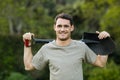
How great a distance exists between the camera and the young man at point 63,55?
17.8 feet

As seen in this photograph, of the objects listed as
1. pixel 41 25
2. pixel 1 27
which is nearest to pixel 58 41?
pixel 1 27

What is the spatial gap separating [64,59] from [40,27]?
19820 mm

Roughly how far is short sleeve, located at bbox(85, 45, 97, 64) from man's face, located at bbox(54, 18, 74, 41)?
286mm

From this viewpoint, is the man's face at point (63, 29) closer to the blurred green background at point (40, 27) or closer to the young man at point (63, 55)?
the young man at point (63, 55)

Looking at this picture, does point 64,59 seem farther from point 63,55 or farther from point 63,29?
point 63,29

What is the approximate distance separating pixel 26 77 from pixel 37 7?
39.0ft

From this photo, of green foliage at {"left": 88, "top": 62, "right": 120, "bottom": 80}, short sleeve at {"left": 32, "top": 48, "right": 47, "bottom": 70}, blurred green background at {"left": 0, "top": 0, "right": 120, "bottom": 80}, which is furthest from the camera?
blurred green background at {"left": 0, "top": 0, "right": 120, "bottom": 80}

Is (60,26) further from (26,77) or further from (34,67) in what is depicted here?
(26,77)

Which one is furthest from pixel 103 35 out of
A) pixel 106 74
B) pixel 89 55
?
pixel 106 74

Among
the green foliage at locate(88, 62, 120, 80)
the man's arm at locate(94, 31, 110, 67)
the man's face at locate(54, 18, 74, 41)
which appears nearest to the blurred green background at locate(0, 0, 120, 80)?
the green foliage at locate(88, 62, 120, 80)

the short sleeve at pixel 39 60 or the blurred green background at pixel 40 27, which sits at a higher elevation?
the short sleeve at pixel 39 60

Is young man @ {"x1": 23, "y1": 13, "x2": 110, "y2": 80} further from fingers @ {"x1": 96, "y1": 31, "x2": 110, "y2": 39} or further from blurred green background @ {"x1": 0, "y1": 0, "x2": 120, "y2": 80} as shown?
blurred green background @ {"x1": 0, "y1": 0, "x2": 120, "y2": 80}

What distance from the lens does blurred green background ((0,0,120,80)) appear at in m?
15.7

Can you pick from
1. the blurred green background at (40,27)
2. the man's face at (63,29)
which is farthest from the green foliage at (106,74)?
the man's face at (63,29)
